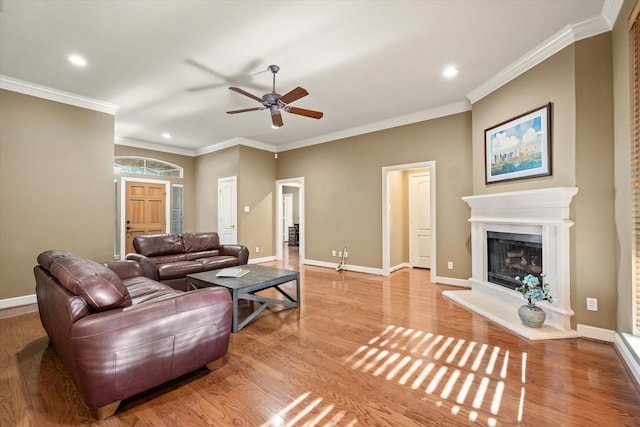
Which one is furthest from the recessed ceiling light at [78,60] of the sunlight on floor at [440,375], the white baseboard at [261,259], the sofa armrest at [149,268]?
the white baseboard at [261,259]

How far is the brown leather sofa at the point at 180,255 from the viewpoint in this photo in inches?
154

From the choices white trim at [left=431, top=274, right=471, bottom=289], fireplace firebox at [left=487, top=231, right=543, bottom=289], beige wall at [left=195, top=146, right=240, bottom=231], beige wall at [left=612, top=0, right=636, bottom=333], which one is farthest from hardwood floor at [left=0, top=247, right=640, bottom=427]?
beige wall at [left=195, top=146, right=240, bottom=231]

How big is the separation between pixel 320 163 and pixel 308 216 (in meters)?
1.30

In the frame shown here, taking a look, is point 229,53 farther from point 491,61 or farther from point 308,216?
point 308,216

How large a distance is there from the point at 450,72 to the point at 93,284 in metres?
4.24

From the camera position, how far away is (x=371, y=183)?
5.53 metres

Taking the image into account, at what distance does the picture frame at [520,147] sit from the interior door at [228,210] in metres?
5.13

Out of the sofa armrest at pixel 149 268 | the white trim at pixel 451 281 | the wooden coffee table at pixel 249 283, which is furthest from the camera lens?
the white trim at pixel 451 281

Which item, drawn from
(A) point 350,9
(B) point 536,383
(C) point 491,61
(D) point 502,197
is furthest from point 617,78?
(B) point 536,383

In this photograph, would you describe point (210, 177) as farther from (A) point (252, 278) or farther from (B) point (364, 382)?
(B) point (364, 382)

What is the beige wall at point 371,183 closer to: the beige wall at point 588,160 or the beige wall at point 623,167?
the beige wall at point 588,160

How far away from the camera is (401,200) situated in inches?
244

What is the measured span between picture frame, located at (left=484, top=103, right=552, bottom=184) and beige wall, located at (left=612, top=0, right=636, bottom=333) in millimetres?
551

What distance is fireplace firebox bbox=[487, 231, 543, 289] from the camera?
3.12 meters
